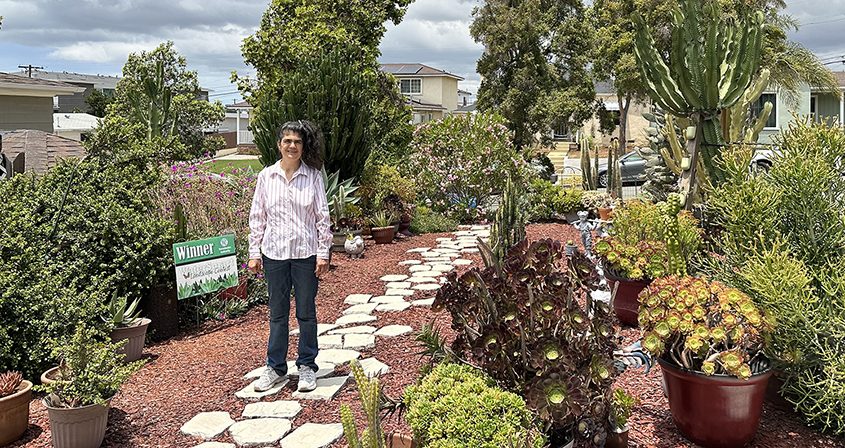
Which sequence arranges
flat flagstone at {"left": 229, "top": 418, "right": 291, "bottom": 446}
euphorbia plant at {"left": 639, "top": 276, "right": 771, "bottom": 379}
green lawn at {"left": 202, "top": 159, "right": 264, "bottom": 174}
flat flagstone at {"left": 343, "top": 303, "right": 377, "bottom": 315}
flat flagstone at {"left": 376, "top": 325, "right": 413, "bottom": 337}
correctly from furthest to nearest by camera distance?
green lawn at {"left": 202, "top": 159, "right": 264, "bottom": 174}, flat flagstone at {"left": 343, "top": 303, "right": 377, "bottom": 315}, flat flagstone at {"left": 376, "top": 325, "right": 413, "bottom": 337}, flat flagstone at {"left": 229, "top": 418, "right": 291, "bottom": 446}, euphorbia plant at {"left": 639, "top": 276, "right": 771, "bottom": 379}

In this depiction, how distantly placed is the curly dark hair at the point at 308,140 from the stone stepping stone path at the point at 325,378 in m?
1.48

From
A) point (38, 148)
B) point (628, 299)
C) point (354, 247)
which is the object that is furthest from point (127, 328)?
point (38, 148)

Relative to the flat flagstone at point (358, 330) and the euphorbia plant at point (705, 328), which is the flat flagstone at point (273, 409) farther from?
the euphorbia plant at point (705, 328)

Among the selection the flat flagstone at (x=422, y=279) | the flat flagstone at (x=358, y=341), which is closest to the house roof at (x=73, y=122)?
the flat flagstone at (x=422, y=279)

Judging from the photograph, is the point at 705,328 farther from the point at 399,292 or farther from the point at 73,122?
the point at 73,122

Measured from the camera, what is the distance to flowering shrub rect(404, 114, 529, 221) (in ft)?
41.1

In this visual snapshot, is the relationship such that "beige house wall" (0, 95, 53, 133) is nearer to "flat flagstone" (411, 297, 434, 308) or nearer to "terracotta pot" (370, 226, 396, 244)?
"terracotta pot" (370, 226, 396, 244)

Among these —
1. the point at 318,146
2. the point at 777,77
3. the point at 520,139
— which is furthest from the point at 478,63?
the point at 318,146

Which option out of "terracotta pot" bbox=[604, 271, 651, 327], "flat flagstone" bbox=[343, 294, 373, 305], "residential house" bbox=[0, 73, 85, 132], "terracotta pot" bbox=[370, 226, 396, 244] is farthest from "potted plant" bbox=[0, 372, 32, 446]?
"residential house" bbox=[0, 73, 85, 132]

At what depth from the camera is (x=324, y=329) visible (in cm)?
576

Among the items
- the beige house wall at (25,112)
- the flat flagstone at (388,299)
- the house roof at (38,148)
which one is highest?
the beige house wall at (25,112)

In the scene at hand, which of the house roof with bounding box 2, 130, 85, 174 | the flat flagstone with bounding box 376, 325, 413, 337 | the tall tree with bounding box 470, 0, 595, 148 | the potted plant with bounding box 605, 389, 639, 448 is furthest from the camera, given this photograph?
the tall tree with bounding box 470, 0, 595, 148

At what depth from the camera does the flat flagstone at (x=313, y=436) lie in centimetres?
351

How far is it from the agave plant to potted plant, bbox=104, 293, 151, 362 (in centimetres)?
289
